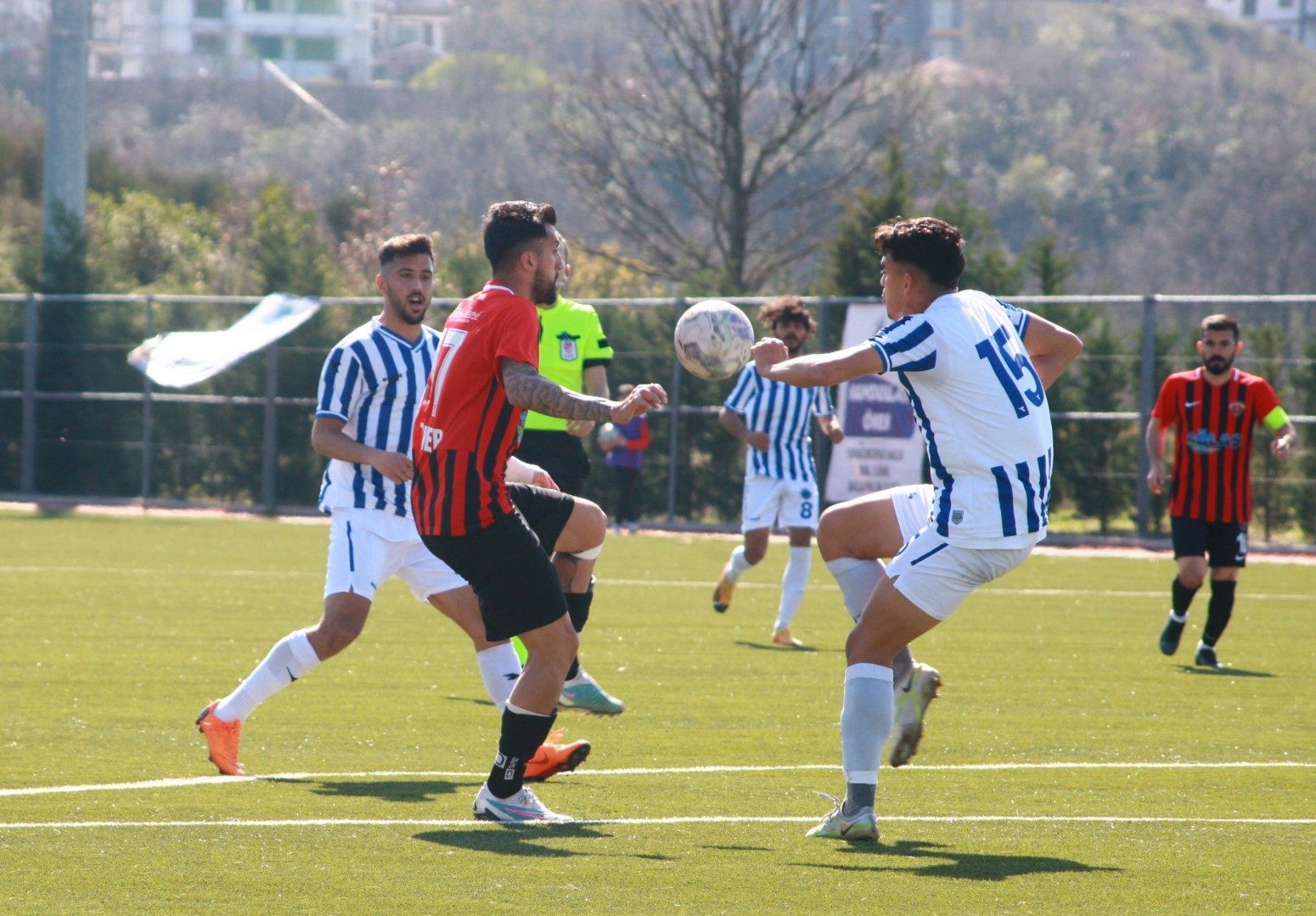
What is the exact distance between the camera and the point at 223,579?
15.0m

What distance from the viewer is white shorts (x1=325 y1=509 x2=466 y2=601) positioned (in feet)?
23.0

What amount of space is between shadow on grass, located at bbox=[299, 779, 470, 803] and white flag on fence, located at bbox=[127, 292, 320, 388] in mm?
16943

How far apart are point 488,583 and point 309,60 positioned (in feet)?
494

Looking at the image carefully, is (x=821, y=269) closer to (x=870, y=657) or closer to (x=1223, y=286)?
(x=870, y=657)

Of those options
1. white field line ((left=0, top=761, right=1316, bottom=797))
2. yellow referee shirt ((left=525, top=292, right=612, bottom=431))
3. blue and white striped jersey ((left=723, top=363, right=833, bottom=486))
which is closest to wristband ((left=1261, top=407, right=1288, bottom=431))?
blue and white striped jersey ((left=723, top=363, right=833, bottom=486))

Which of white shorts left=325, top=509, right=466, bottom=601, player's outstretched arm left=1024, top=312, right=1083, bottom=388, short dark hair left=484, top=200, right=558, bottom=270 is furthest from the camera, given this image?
white shorts left=325, top=509, right=466, bottom=601

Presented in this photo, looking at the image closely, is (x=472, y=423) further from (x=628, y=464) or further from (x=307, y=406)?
(x=307, y=406)

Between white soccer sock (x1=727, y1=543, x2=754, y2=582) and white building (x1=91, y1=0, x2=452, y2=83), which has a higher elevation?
white building (x1=91, y1=0, x2=452, y2=83)

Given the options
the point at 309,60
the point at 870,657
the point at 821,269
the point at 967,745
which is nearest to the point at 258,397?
the point at 821,269

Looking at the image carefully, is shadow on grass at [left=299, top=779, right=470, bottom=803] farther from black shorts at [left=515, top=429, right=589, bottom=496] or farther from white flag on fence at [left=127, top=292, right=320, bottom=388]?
white flag on fence at [left=127, top=292, right=320, bottom=388]

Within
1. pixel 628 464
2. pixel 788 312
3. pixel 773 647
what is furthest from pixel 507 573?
pixel 628 464

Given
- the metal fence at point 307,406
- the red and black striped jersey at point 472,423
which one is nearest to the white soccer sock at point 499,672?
the red and black striped jersey at point 472,423

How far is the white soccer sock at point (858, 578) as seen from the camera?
6.47 metres

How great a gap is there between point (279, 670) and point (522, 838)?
1.68 metres
